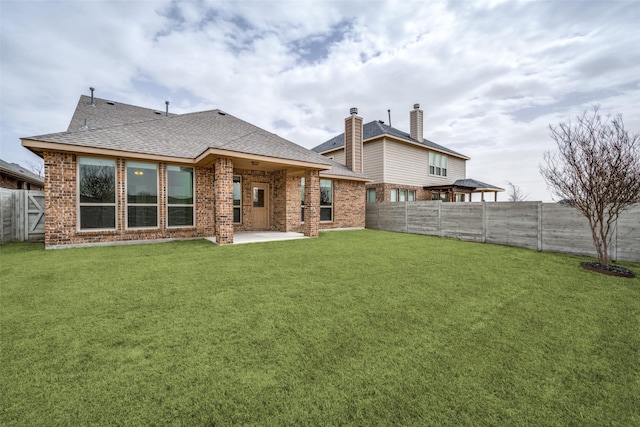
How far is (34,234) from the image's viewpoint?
913cm

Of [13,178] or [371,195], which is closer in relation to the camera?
[13,178]

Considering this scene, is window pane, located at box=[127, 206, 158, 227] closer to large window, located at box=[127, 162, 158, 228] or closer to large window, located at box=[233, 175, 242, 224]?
A: large window, located at box=[127, 162, 158, 228]

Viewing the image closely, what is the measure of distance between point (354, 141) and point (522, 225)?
943cm

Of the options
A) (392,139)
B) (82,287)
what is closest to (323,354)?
(82,287)

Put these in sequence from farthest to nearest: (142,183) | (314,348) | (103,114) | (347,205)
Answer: (347,205)
(103,114)
(142,183)
(314,348)

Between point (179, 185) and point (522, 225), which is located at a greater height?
point (179, 185)

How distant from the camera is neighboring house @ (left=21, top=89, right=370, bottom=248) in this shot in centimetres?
748

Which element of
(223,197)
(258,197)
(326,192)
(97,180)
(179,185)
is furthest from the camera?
(326,192)

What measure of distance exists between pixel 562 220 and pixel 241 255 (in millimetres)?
9866

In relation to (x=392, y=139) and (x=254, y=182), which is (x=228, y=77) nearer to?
(x=254, y=182)

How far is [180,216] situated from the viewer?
923 centimetres

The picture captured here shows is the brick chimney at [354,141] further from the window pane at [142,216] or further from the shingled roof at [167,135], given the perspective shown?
the window pane at [142,216]

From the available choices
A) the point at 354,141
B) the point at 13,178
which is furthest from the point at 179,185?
the point at 13,178

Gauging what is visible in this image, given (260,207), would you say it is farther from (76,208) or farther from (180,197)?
(76,208)
